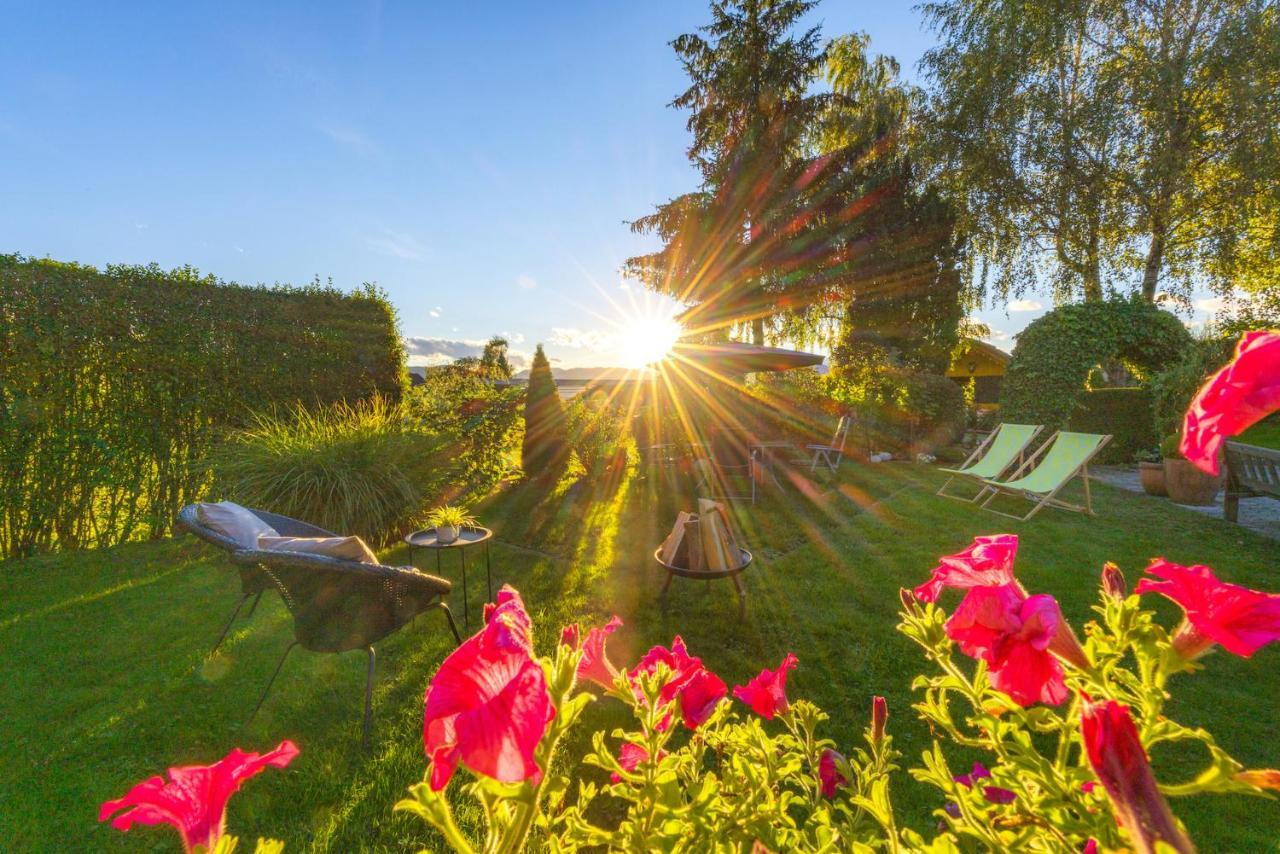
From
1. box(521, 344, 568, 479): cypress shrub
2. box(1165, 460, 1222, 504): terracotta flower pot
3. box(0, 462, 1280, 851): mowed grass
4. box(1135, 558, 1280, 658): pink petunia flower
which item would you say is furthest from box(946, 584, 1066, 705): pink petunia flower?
box(1165, 460, 1222, 504): terracotta flower pot

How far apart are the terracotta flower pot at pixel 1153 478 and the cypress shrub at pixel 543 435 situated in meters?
8.13

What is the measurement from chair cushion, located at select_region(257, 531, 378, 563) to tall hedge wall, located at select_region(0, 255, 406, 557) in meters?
3.97

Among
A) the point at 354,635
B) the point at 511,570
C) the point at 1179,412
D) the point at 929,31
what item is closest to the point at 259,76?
the point at 511,570

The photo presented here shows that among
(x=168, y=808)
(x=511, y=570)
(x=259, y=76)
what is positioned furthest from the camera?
(x=259, y=76)

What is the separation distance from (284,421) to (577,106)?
6.91 metres

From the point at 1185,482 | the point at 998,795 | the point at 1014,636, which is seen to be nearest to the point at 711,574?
the point at 998,795

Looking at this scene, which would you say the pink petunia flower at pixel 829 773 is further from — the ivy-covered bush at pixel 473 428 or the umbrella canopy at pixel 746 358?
the umbrella canopy at pixel 746 358

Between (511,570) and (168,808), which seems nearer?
(168,808)

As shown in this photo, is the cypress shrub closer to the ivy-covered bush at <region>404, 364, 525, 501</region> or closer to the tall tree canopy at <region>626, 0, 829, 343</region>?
the ivy-covered bush at <region>404, 364, 525, 501</region>

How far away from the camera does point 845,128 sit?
55.2 ft

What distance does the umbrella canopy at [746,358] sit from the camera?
875 centimetres

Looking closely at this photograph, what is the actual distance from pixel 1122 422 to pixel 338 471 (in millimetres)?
13513

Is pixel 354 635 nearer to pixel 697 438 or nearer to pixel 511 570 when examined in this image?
pixel 511 570

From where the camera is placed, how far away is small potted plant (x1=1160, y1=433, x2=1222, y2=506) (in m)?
6.39
